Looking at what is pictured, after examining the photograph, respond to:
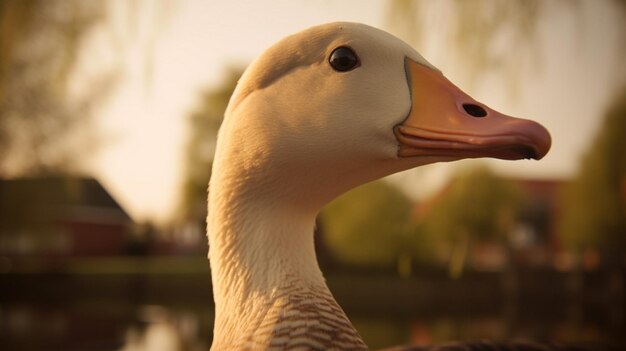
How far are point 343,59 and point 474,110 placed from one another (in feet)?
0.29

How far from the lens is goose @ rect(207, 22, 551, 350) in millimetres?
365

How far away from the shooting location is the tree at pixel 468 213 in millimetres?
870

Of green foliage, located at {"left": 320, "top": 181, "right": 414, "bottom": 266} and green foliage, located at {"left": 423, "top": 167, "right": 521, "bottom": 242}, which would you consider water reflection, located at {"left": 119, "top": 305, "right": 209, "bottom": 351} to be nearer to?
green foliage, located at {"left": 320, "top": 181, "right": 414, "bottom": 266}

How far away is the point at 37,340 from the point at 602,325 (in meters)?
1.55

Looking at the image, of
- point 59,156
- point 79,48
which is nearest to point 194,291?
point 59,156

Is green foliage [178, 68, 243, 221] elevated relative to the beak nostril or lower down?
lower down

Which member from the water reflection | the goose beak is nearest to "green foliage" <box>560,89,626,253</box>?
the goose beak

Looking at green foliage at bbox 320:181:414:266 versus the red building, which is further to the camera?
the red building

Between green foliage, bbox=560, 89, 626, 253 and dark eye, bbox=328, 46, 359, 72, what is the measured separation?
2.56 ft

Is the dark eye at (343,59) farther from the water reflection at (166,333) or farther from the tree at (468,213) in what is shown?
the water reflection at (166,333)

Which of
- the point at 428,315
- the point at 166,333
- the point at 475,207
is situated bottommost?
the point at 166,333

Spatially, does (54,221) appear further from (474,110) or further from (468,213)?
(474,110)

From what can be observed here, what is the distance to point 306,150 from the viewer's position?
15.0 inches

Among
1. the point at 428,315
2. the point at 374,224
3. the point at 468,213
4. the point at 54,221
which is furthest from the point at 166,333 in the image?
the point at 54,221
